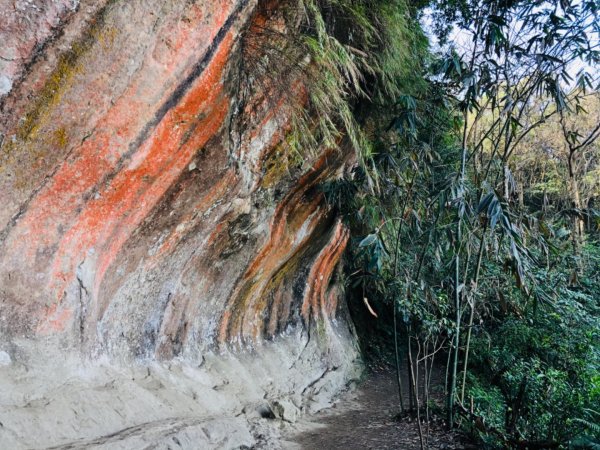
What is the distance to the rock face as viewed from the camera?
3037mm

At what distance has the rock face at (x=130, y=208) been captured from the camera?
9.96 ft

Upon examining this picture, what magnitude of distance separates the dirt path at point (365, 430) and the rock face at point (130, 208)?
85 cm

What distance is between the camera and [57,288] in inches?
137

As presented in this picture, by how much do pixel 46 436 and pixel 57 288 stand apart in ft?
3.62

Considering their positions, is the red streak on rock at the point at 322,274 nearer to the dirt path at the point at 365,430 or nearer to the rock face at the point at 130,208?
the dirt path at the point at 365,430

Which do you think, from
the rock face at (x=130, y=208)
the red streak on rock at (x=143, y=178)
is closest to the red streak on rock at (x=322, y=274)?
the rock face at (x=130, y=208)

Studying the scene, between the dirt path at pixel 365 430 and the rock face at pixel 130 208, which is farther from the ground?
the rock face at pixel 130 208

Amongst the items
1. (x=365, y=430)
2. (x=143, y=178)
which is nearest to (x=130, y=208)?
(x=143, y=178)

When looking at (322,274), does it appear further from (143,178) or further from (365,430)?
(143,178)

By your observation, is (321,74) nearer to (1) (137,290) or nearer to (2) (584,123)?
(1) (137,290)

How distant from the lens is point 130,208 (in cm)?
399

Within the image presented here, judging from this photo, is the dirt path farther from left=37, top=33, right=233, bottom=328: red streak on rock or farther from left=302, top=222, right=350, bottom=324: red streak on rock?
left=37, top=33, right=233, bottom=328: red streak on rock

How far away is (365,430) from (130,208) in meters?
4.35

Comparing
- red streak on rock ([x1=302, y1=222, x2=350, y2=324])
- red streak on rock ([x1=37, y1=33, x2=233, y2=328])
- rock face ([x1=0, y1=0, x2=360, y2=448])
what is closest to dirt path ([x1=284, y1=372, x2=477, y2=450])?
rock face ([x1=0, y1=0, x2=360, y2=448])
